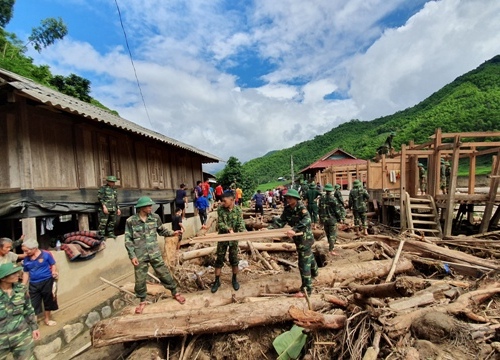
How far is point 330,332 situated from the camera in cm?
417

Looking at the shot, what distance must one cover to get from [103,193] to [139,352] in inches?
200

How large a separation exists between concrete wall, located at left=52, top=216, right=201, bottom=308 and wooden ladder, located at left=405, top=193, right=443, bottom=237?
993cm

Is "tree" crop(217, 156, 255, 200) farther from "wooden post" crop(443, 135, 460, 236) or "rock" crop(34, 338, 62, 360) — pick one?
"rock" crop(34, 338, 62, 360)

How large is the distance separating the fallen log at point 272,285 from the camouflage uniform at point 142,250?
1.07ft

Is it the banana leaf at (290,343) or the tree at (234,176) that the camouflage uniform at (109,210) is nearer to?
the banana leaf at (290,343)

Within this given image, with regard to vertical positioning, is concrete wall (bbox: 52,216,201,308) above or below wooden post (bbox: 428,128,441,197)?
below

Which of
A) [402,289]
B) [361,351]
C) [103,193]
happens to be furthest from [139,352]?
[103,193]

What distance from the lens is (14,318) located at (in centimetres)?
359

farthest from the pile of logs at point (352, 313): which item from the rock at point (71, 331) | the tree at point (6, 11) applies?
the tree at point (6, 11)

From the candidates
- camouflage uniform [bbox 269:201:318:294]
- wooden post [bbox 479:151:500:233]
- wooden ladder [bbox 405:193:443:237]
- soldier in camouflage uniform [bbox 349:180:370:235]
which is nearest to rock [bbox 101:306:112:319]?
camouflage uniform [bbox 269:201:318:294]

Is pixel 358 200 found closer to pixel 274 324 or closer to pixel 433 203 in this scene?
pixel 433 203

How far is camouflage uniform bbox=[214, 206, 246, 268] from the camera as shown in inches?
217

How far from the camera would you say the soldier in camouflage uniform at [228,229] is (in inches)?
216

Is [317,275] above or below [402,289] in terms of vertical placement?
below
